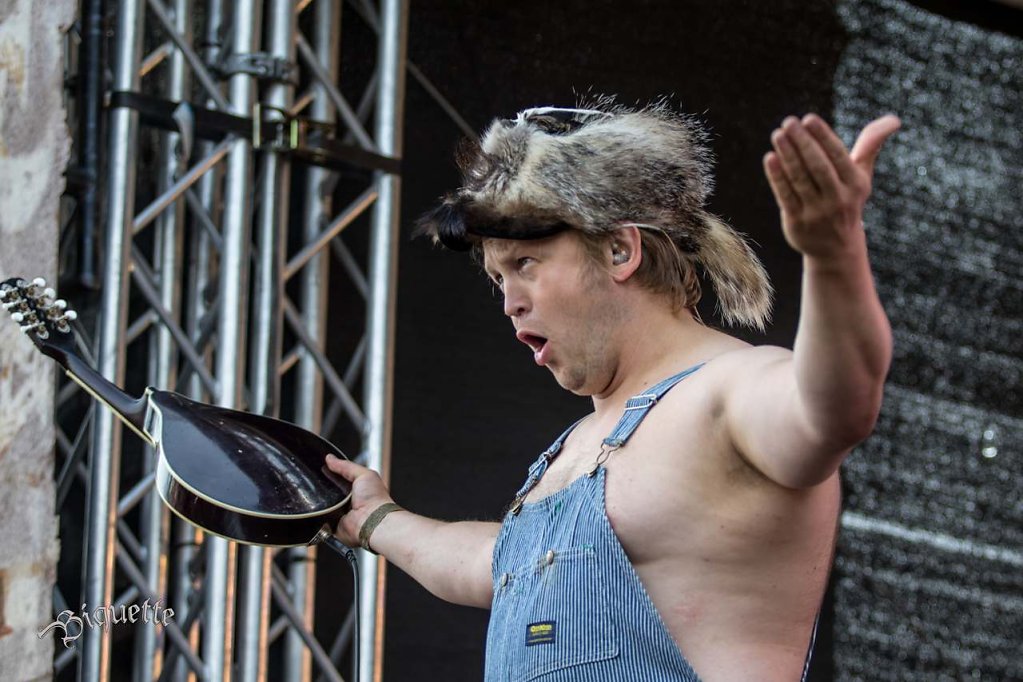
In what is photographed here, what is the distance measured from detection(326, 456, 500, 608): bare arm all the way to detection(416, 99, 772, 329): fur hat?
1.56 ft

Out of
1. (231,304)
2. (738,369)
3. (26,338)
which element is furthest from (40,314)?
(738,369)

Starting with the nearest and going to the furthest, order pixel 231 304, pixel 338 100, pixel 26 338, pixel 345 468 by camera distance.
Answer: pixel 345 468
pixel 26 338
pixel 231 304
pixel 338 100

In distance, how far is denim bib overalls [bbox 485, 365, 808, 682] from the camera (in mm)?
1778

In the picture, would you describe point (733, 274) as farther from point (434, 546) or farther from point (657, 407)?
point (434, 546)

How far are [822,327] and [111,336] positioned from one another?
2.12 meters

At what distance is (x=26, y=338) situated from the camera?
282 centimetres

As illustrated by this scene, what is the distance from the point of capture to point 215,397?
3336mm

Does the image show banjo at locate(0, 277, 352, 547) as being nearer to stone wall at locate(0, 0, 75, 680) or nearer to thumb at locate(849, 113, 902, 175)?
stone wall at locate(0, 0, 75, 680)

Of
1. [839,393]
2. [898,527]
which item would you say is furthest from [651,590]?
[898,527]

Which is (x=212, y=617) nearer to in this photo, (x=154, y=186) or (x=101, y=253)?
(x=101, y=253)

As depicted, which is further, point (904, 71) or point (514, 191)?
point (904, 71)

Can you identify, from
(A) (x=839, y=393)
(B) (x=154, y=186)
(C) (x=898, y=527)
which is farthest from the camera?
(C) (x=898, y=527)

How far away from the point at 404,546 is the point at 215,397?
1.16 m

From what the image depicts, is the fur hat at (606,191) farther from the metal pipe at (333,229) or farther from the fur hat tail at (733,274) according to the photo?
the metal pipe at (333,229)
